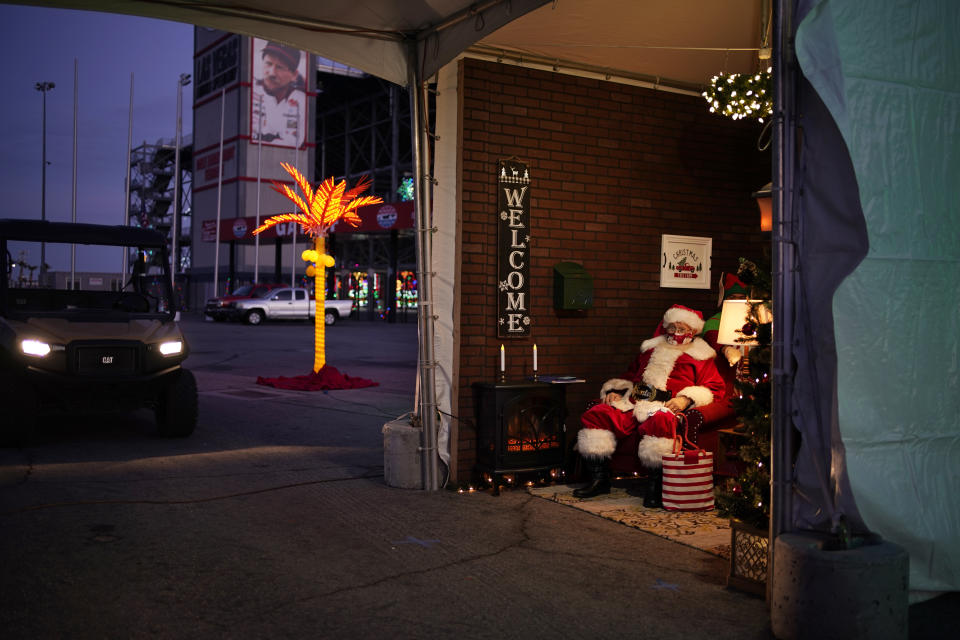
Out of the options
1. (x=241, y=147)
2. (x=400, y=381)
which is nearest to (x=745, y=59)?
(x=400, y=381)

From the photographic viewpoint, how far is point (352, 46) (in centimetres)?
600

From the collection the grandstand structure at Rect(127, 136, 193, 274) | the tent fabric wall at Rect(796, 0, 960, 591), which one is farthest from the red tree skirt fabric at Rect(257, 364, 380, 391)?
the grandstand structure at Rect(127, 136, 193, 274)

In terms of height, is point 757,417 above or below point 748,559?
above

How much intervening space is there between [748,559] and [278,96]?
46.8 metres

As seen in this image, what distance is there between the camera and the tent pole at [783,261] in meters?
3.68

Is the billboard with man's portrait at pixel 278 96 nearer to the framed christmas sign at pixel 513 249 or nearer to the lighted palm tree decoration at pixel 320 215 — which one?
the lighted palm tree decoration at pixel 320 215

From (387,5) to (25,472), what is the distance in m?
4.55

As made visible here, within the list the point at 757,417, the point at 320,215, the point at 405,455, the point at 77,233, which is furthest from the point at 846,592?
the point at 320,215

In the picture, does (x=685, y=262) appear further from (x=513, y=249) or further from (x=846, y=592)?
(x=846, y=592)

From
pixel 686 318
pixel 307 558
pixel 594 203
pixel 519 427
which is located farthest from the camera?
pixel 594 203

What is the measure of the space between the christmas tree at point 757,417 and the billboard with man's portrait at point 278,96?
44754mm

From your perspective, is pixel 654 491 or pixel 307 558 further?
pixel 654 491

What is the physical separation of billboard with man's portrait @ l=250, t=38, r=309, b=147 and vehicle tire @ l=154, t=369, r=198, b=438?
39.9 m

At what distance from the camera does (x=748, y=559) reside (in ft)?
13.4
